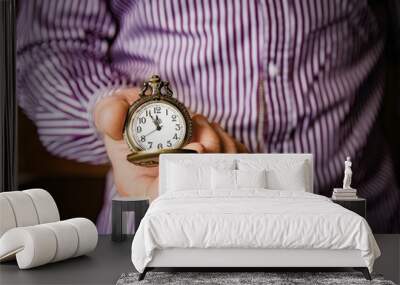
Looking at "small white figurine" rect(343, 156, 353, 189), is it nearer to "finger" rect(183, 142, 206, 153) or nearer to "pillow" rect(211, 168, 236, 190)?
"pillow" rect(211, 168, 236, 190)

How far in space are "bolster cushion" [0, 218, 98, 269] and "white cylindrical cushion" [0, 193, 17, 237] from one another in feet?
0.38

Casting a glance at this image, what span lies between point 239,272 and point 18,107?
3203mm

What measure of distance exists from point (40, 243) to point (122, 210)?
4.60 ft

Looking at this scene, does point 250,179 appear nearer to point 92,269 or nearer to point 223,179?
point 223,179

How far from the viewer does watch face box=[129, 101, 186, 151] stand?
6359 millimetres

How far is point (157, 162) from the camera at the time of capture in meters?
6.40

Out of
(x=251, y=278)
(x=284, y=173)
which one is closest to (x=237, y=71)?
(x=284, y=173)

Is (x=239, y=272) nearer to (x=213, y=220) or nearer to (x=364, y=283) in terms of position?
(x=213, y=220)

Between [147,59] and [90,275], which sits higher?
[147,59]

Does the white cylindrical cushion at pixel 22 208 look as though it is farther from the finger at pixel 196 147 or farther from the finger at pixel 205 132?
the finger at pixel 205 132

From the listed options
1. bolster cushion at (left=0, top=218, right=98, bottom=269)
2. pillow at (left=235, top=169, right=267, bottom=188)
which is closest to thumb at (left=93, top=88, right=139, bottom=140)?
pillow at (left=235, top=169, right=267, bottom=188)

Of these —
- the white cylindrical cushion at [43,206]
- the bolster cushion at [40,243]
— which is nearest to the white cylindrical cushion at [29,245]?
the bolster cushion at [40,243]

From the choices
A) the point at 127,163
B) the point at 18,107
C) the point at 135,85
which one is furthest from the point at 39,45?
the point at 127,163

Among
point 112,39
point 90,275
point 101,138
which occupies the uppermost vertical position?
point 112,39
